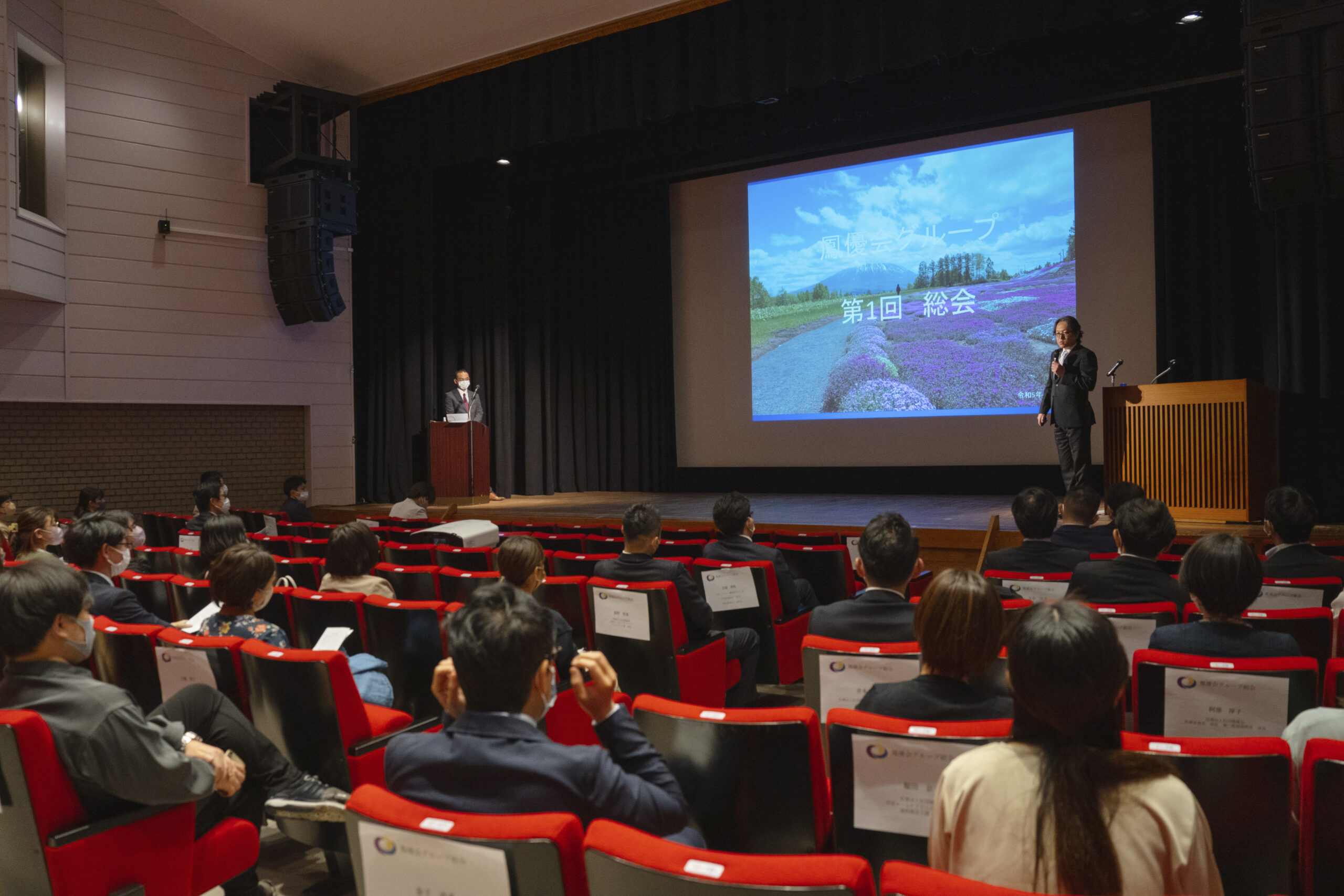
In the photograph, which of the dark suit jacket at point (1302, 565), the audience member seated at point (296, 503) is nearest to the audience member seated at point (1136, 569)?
the dark suit jacket at point (1302, 565)

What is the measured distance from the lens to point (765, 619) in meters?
3.80

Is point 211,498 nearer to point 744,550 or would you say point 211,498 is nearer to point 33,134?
point 744,550

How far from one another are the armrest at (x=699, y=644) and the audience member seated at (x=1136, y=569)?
1.21 metres

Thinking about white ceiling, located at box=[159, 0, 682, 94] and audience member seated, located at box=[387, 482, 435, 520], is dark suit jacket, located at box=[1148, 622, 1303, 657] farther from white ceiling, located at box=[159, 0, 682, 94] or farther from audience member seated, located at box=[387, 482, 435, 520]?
white ceiling, located at box=[159, 0, 682, 94]

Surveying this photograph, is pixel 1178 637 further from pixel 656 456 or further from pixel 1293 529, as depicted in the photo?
pixel 656 456

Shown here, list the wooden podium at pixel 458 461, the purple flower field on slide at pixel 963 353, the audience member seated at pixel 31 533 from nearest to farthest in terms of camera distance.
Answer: the audience member seated at pixel 31 533 → the purple flower field on slide at pixel 963 353 → the wooden podium at pixel 458 461

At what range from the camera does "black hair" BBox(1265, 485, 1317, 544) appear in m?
3.27

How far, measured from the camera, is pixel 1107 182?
859cm

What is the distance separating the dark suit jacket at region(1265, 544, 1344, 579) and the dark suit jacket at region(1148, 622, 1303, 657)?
1211mm

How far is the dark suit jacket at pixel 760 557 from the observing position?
387cm

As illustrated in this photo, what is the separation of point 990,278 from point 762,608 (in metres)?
6.35

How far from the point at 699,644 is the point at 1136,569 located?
57.0 inches

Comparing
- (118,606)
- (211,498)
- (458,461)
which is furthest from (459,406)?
(118,606)

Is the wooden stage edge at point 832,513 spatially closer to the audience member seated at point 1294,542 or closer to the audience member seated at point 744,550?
the audience member seated at point 1294,542
